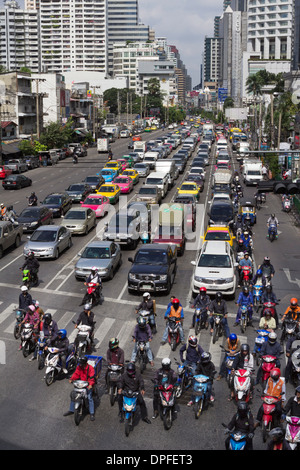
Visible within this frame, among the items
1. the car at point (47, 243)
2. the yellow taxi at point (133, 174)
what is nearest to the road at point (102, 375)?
the car at point (47, 243)

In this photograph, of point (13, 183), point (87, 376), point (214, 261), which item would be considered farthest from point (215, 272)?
point (13, 183)

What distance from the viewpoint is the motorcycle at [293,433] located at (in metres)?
10.8

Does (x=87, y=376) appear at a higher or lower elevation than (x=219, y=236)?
lower

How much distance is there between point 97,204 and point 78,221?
5.33 m

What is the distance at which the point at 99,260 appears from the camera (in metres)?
24.9

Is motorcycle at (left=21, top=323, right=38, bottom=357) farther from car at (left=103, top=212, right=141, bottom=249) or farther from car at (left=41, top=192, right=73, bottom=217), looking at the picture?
car at (left=41, top=192, right=73, bottom=217)

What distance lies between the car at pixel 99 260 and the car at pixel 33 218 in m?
8.64

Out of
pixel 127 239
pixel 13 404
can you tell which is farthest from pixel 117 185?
pixel 13 404

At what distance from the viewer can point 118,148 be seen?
95875mm

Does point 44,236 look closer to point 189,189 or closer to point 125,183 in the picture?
point 189,189

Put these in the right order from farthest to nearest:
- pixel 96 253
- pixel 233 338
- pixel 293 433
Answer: pixel 96 253 < pixel 233 338 < pixel 293 433

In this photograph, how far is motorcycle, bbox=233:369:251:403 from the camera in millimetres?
12734
